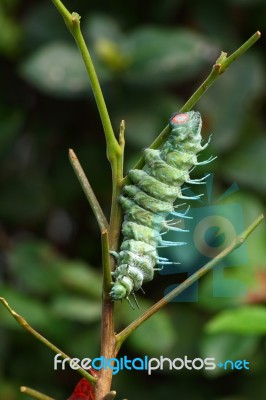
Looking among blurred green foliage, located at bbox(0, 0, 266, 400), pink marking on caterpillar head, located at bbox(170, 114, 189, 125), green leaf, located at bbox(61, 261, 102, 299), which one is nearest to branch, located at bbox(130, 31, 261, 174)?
pink marking on caterpillar head, located at bbox(170, 114, 189, 125)

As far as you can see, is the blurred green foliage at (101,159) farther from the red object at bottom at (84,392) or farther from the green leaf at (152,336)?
the red object at bottom at (84,392)

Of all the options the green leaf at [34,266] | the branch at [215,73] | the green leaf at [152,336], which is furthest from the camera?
the green leaf at [34,266]

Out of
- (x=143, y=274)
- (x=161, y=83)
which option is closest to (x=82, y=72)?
(x=161, y=83)

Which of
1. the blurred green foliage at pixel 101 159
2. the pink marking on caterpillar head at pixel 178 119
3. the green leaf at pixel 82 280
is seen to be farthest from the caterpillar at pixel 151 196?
the green leaf at pixel 82 280

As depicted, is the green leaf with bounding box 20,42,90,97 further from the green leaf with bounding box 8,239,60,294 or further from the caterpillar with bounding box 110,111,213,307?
the caterpillar with bounding box 110,111,213,307

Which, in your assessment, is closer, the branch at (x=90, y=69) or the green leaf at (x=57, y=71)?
the branch at (x=90, y=69)

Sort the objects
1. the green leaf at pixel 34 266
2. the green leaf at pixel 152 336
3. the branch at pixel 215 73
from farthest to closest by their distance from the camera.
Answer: the green leaf at pixel 34 266 < the green leaf at pixel 152 336 < the branch at pixel 215 73

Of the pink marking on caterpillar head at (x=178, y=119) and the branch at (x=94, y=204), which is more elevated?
the pink marking on caterpillar head at (x=178, y=119)

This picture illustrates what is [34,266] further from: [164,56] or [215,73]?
[215,73]
